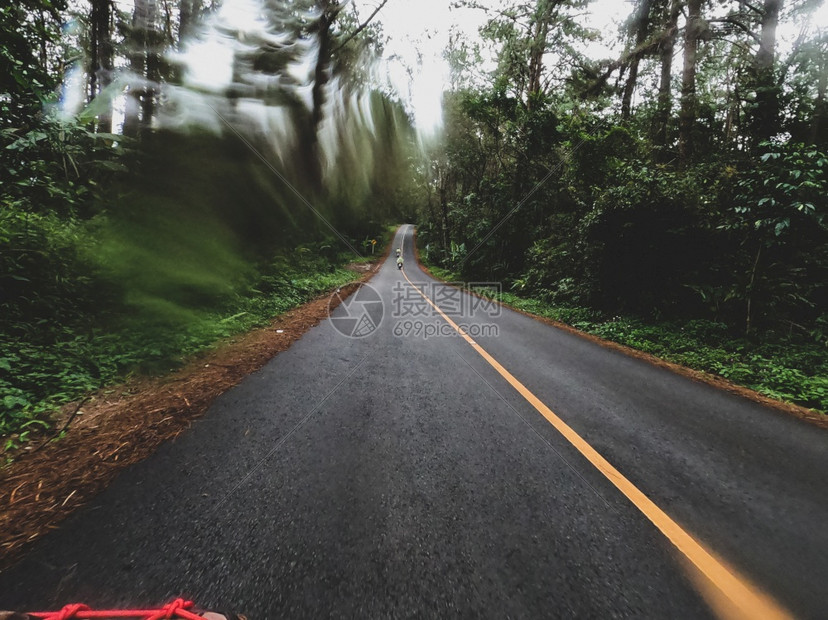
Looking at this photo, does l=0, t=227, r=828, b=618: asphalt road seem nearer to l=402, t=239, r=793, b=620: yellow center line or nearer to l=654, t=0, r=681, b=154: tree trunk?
l=402, t=239, r=793, b=620: yellow center line

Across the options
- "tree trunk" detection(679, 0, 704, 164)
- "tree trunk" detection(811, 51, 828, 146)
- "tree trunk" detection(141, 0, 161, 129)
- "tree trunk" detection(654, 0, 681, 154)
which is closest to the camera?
"tree trunk" detection(141, 0, 161, 129)

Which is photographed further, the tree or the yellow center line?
the tree

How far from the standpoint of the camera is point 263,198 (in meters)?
4.31

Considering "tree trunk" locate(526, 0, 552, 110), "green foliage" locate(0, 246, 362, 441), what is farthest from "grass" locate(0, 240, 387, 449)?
"tree trunk" locate(526, 0, 552, 110)

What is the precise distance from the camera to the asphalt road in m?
1.40

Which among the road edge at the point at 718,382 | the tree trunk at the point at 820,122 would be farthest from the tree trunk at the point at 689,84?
the road edge at the point at 718,382

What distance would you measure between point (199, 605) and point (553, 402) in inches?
125

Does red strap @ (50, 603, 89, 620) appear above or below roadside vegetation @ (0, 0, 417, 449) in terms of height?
below

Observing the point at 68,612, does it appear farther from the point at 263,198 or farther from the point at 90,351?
the point at 263,198

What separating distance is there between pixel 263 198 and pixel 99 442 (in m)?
3.14

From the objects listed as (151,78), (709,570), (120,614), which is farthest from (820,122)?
(120,614)

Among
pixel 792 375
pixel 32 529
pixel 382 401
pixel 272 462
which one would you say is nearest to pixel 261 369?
pixel 382 401

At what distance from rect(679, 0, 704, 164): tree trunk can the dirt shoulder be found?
40.0 ft

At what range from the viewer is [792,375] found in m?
4.34
